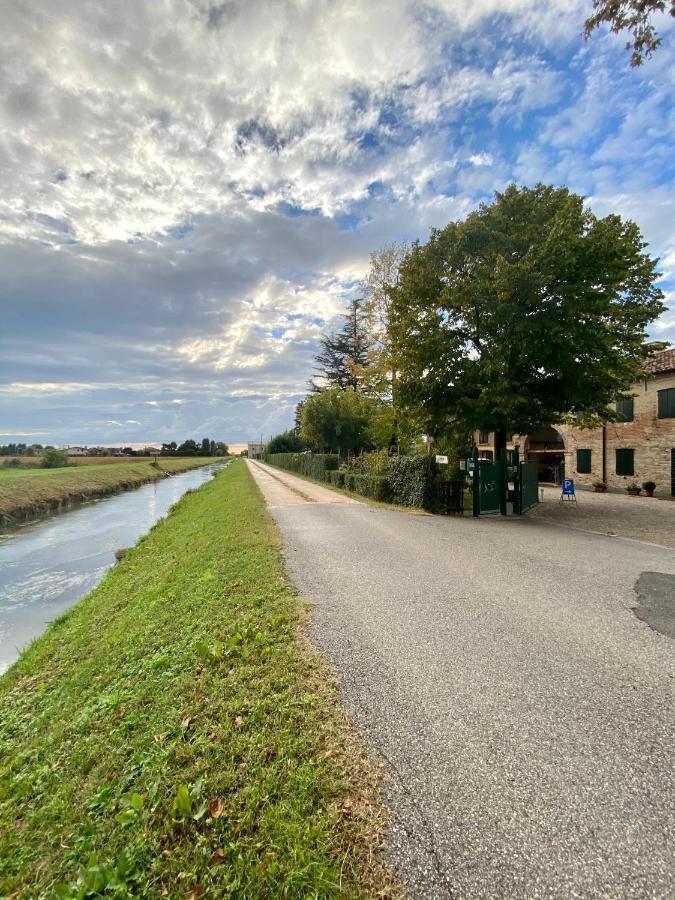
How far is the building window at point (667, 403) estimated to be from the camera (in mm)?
18328

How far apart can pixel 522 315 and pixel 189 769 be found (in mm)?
12640

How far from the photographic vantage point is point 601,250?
36.5 ft

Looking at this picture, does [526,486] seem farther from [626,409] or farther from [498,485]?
[626,409]

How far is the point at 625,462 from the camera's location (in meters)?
20.5

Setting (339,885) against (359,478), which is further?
(359,478)

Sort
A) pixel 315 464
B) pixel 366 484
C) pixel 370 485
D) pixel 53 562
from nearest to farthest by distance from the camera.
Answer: pixel 53 562 < pixel 370 485 < pixel 366 484 < pixel 315 464

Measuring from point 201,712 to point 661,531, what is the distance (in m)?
11.6

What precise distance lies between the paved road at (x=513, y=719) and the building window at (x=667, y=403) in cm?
1623

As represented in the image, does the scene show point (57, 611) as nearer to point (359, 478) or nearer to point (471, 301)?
point (359, 478)

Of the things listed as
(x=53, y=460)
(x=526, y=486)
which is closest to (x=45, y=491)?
(x=53, y=460)

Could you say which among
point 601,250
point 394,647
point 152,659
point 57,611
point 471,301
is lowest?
point 57,611

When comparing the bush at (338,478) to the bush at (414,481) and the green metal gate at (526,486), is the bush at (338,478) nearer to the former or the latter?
the bush at (414,481)

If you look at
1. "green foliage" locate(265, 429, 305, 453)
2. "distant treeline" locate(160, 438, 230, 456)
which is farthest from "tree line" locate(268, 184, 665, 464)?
"distant treeline" locate(160, 438, 230, 456)

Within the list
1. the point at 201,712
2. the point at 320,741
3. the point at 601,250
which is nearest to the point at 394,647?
the point at 320,741
